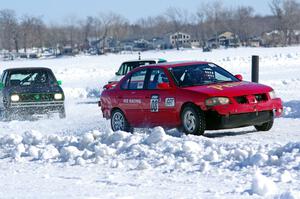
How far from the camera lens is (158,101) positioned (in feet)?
38.1

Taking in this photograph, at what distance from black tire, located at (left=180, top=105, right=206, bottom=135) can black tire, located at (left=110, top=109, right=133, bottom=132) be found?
1.57m

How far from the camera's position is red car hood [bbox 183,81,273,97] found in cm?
1071

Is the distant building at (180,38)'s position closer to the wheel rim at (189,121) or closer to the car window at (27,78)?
the car window at (27,78)

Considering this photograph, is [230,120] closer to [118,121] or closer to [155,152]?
[155,152]

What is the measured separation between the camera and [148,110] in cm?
1187

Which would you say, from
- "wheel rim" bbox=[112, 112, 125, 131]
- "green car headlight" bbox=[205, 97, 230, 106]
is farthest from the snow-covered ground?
"wheel rim" bbox=[112, 112, 125, 131]

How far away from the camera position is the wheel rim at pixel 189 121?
35.7 feet

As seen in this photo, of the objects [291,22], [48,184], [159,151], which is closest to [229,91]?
[159,151]

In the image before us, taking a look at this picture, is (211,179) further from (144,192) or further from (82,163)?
(82,163)

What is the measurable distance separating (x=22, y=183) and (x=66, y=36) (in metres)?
147

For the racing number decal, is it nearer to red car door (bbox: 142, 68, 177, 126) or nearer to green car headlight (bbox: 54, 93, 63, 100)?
red car door (bbox: 142, 68, 177, 126)

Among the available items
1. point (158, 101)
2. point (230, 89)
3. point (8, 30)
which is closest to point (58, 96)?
point (158, 101)

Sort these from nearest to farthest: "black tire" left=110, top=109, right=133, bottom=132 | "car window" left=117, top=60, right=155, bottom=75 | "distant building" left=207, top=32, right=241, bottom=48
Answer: "black tire" left=110, top=109, right=133, bottom=132 < "car window" left=117, top=60, right=155, bottom=75 < "distant building" left=207, top=32, right=241, bottom=48

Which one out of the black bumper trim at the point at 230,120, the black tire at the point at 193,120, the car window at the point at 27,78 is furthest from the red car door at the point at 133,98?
the car window at the point at 27,78
